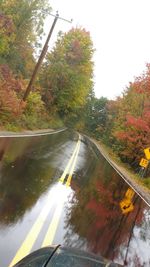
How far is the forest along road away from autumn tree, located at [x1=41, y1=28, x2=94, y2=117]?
38.8 meters

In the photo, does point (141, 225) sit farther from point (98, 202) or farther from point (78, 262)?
point (78, 262)

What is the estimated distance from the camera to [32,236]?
7355 mm

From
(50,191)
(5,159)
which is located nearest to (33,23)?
(5,159)

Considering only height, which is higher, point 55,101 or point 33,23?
Answer: point 33,23

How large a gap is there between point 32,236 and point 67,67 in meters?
49.0

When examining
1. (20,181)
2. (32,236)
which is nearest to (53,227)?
(32,236)

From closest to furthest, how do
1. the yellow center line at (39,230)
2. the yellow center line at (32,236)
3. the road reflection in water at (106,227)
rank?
the yellow center line at (32,236) < the yellow center line at (39,230) < the road reflection in water at (106,227)

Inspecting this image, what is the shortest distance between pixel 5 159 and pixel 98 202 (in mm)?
3491

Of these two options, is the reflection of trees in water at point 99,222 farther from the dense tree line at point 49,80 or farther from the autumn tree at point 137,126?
the autumn tree at point 137,126

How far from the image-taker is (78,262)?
11.9 feet

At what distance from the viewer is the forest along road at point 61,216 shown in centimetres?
739

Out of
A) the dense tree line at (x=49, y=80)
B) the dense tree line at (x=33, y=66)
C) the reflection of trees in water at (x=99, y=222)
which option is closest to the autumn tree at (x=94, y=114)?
the dense tree line at (x=49, y=80)

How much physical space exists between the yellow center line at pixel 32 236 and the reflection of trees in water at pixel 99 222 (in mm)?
538

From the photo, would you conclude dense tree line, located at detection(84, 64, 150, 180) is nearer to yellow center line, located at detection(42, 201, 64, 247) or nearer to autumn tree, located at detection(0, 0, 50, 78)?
autumn tree, located at detection(0, 0, 50, 78)
